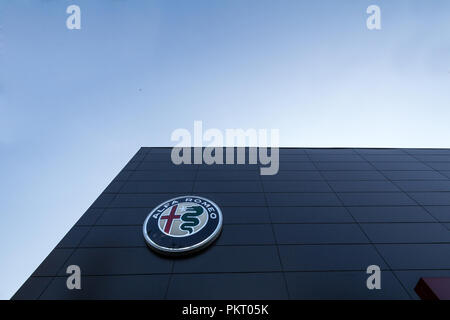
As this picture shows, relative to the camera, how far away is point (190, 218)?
663 centimetres

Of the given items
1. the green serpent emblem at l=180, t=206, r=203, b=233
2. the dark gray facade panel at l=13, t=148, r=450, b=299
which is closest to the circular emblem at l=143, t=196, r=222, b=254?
the green serpent emblem at l=180, t=206, r=203, b=233

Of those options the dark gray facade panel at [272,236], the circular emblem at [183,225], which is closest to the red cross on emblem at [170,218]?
the circular emblem at [183,225]

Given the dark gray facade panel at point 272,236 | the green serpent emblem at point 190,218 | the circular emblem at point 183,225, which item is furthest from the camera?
the green serpent emblem at point 190,218

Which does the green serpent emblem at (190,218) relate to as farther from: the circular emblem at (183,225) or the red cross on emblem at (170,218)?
→ the red cross on emblem at (170,218)

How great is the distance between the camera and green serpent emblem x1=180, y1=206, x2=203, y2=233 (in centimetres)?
633

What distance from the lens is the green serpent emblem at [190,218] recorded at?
6328 millimetres

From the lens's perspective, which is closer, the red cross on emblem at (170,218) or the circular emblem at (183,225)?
the circular emblem at (183,225)

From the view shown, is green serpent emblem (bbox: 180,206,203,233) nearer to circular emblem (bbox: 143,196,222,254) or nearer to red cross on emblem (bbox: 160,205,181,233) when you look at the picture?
circular emblem (bbox: 143,196,222,254)

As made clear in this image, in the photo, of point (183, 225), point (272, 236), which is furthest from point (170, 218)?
point (272, 236)

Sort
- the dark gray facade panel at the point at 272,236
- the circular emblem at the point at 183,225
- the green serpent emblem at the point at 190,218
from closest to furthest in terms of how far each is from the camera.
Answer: the dark gray facade panel at the point at 272,236 → the circular emblem at the point at 183,225 → the green serpent emblem at the point at 190,218

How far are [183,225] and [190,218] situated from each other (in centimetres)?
33
